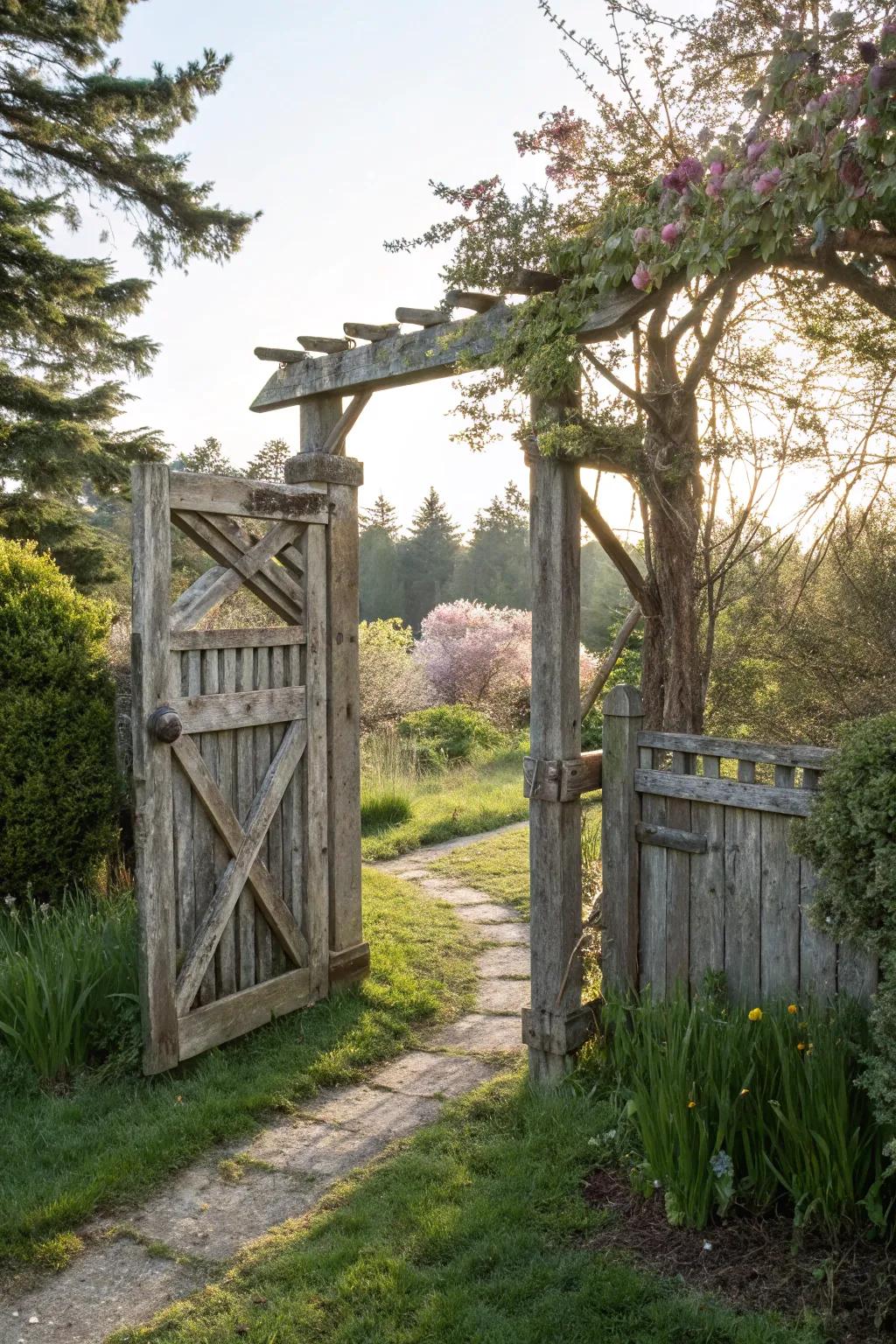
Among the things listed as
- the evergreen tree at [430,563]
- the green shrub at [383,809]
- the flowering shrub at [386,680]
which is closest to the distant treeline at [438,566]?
the evergreen tree at [430,563]

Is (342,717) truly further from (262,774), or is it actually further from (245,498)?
(245,498)

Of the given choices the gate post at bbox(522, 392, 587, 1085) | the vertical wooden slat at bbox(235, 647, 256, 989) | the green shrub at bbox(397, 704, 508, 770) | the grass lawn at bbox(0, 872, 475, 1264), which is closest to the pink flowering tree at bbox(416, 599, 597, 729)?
the green shrub at bbox(397, 704, 508, 770)

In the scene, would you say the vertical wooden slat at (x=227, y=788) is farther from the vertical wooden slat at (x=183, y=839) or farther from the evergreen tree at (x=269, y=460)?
the evergreen tree at (x=269, y=460)

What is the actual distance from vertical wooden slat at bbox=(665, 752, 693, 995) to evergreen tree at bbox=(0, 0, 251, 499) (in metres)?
9.20

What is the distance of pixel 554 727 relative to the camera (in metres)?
3.76

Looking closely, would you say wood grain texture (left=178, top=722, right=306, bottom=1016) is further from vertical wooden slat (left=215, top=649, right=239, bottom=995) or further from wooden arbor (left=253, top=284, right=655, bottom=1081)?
wooden arbor (left=253, top=284, right=655, bottom=1081)

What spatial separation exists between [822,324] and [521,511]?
1599 millimetres

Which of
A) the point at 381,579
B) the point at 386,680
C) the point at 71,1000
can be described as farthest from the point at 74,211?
the point at 381,579

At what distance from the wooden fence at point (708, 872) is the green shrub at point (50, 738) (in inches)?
118

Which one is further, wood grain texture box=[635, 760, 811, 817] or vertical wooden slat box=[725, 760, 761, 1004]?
vertical wooden slat box=[725, 760, 761, 1004]

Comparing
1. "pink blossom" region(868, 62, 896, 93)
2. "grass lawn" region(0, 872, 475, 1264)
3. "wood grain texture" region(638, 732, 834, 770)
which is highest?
"pink blossom" region(868, 62, 896, 93)

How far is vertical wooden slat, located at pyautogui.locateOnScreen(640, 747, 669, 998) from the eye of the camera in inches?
144

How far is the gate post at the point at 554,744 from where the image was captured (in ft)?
12.2

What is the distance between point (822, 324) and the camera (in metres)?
4.39
